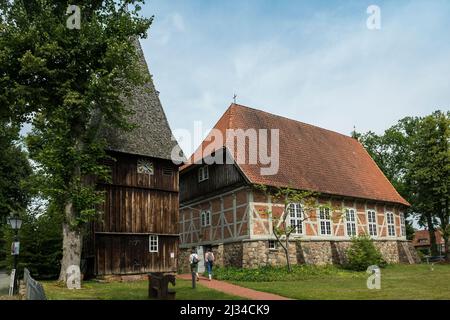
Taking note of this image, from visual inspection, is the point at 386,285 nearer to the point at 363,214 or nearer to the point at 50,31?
the point at 363,214

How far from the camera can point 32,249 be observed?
21250 mm

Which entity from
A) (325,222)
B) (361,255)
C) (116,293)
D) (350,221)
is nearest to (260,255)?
(325,222)

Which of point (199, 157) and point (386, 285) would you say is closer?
point (386, 285)

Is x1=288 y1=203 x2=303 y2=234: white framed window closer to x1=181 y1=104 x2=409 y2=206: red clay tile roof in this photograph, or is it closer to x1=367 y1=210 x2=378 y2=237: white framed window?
x1=181 y1=104 x2=409 y2=206: red clay tile roof

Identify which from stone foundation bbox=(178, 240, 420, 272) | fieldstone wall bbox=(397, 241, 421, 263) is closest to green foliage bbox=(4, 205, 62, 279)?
stone foundation bbox=(178, 240, 420, 272)

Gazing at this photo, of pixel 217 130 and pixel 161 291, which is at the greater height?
pixel 217 130

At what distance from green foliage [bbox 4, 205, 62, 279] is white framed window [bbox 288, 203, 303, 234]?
1296 centimetres

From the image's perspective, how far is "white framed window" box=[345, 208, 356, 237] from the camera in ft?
96.5

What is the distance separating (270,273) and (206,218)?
8013 mm

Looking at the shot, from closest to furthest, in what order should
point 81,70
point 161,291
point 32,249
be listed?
point 161,291 → point 81,70 → point 32,249

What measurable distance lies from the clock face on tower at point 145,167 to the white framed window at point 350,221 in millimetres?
13703

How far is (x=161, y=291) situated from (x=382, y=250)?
22.1 meters

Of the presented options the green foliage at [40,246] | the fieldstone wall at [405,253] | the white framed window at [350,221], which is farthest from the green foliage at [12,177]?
the fieldstone wall at [405,253]
